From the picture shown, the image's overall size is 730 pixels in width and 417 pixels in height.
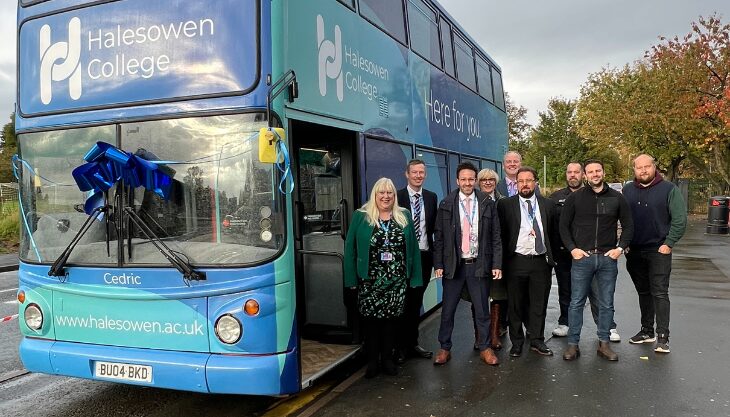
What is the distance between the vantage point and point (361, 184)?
5398 millimetres

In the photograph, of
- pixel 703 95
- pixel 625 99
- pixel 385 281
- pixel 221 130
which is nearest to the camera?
pixel 221 130

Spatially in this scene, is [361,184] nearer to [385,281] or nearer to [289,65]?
[385,281]

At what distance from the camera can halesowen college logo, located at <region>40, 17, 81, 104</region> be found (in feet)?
14.0

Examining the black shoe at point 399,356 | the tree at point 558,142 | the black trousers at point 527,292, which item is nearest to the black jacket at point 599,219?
the black trousers at point 527,292

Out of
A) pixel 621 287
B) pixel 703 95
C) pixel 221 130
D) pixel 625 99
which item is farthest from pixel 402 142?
pixel 625 99

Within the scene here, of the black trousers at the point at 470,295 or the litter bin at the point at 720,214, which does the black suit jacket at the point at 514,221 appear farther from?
the litter bin at the point at 720,214

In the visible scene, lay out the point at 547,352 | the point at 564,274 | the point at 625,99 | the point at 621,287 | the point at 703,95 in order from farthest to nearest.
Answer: the point at 625,99, the point at 703,95, the point at 621,287, the point at 564,274, the point at 547,352

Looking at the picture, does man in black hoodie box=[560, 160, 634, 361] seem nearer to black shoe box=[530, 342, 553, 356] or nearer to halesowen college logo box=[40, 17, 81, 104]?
black shoe box=[530, 342, 553, 356]

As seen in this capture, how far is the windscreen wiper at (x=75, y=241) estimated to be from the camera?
4.03 metres

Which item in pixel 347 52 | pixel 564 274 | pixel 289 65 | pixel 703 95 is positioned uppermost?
pixel 703 95

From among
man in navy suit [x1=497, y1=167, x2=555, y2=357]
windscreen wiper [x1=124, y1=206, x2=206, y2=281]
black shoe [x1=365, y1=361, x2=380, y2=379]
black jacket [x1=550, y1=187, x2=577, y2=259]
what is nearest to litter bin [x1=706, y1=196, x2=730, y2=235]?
black jacket [x1=550, y1=187, x2=577, y2=259]

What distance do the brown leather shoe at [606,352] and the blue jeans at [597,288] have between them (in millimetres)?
51

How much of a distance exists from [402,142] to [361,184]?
4.09 feet

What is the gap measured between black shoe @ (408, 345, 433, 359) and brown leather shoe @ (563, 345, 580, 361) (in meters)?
1.36
